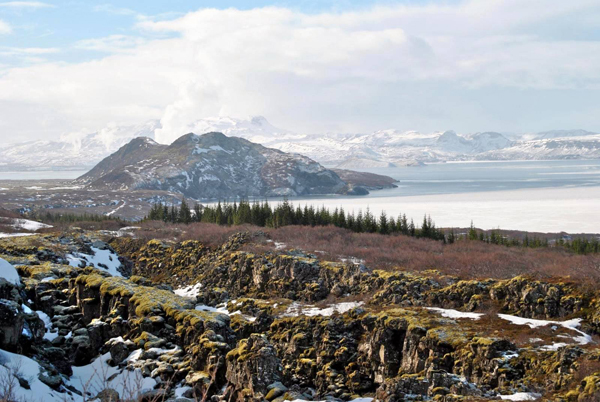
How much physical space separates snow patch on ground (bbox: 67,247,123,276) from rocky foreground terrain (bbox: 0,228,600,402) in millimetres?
573

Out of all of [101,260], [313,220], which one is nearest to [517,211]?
[313,220]

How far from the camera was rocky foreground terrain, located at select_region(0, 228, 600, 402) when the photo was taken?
21719mm

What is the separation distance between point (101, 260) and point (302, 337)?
29729 mm

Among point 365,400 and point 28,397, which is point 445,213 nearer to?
point 365,400

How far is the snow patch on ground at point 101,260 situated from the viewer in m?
49.1

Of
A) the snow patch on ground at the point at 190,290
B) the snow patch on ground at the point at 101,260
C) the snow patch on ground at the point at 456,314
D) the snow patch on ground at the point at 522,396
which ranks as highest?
the snow patch on ground at the point at 101,260

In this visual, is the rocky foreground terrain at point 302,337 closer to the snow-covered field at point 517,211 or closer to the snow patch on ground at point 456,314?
the snow patch on ground at point 456,314

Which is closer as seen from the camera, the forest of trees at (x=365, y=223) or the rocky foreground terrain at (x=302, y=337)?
the rocky foreground terrain at (x=302, y=337)

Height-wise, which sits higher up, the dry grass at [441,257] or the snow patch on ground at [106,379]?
the dry grass at [441,257]

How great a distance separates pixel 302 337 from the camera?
34.6 meters

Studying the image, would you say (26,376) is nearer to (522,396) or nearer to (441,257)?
(522,396)

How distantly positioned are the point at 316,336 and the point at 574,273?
22340 mm

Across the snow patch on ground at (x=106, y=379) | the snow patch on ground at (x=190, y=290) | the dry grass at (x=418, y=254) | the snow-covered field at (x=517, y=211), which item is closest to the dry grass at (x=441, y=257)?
the dry grass at (x=418, y=254)

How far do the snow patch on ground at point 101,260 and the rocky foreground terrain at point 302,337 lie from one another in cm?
57
